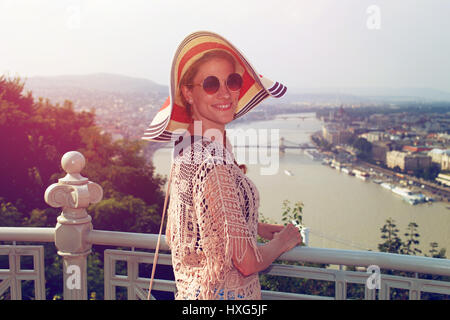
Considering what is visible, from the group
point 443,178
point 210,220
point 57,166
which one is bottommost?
point 443,178

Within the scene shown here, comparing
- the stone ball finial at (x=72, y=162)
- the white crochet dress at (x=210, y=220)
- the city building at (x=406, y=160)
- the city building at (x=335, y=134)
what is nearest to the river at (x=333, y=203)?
the city building at (x=335, y=134)

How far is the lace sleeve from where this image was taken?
931 mm

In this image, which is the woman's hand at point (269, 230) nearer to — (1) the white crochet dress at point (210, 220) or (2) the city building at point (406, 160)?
(1) the white crochet dress at point (210, 220)

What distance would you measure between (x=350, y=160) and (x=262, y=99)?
66.8ft

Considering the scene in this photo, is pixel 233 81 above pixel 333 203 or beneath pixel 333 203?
above

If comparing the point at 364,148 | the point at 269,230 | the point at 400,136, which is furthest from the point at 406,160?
the point at 269,230

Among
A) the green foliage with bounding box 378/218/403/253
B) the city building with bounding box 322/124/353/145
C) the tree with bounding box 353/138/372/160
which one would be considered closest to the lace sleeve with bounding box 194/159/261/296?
the green foliage with bounding box 378/218/403/253

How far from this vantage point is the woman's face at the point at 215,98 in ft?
3.54

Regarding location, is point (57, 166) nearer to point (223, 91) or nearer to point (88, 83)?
point (88, 83)

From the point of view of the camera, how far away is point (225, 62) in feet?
3.62

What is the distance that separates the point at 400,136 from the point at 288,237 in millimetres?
17272

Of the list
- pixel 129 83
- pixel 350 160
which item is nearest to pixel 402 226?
pixel 350 160

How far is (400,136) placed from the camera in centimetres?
1672
